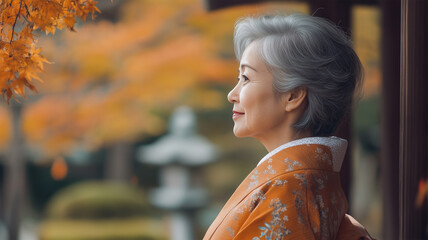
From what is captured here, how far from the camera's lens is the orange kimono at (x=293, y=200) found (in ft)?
5.45

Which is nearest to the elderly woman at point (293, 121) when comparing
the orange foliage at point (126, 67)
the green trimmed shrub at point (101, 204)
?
the orange foliage at point (126, 67)

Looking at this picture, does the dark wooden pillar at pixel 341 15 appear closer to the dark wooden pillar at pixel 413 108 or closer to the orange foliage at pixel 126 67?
the dark wooden pillar at pixel 413 108

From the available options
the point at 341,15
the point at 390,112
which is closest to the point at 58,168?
the point at 390,112

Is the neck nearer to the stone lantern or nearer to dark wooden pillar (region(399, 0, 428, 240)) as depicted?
dark wooden pillar (region(399, 0, 428, 240))

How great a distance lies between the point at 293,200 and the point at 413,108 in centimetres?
94

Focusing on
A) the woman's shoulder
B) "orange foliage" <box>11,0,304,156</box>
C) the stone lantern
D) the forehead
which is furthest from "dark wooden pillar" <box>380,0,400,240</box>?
the stone lantern

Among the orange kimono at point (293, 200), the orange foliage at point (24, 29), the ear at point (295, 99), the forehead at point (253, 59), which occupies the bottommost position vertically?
the orange kimono at point (293, 200)

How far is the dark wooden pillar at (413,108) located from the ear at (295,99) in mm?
728

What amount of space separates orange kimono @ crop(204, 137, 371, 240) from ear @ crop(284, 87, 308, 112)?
0.10m

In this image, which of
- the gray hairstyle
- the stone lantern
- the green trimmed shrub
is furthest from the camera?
the green trimmed shrub

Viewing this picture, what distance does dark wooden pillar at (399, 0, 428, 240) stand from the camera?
2.36 metres

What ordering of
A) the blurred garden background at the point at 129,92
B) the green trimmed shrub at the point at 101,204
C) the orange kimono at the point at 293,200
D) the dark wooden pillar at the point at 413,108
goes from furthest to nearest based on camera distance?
the green trimmed shrub at the point at 101,204, the blurred garden background at the point at 129,92, the dark wooden pillar at the point at 413,108, the orange kimono at the point at 293,200

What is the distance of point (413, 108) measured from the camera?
7.86ft

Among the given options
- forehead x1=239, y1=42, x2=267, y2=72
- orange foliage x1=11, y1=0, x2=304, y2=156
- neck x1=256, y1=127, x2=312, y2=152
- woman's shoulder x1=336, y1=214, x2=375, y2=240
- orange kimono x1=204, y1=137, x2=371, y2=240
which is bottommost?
woman's shoulder x1=336, y1=214, x2=375, y2=240
